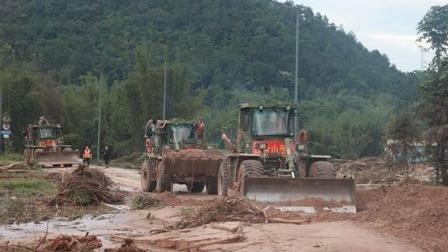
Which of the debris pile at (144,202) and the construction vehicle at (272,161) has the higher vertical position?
the construction vehicle at (272,161)

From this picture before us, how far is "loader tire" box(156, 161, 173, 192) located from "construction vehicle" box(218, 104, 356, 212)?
2410 mm

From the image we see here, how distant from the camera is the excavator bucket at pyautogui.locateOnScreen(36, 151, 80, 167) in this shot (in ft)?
147

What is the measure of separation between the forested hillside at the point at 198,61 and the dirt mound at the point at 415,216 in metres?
52.5

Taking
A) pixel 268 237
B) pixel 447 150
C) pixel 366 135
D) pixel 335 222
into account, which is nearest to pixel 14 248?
pixel 268 237

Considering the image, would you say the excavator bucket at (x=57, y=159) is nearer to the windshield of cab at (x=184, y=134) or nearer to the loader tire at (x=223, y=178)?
the windshield of cab at (x=184, y=134)

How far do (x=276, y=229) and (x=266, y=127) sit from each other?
7.43 m

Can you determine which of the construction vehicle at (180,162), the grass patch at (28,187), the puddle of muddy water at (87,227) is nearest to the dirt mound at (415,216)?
the puddle of muddy water at (87,227)

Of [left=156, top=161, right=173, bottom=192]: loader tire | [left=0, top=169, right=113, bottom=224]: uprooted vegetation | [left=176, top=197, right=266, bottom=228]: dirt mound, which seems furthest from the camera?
[left=156, top=161, right=173, bottom=192]: loader tire

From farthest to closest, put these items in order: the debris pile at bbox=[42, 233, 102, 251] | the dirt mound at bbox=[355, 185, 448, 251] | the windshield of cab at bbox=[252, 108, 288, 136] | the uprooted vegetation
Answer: the windshield of cab at bbox=[252, 108, 288, 136], the uprooted vegetation, the dirt mound at bbox=[355, 185, 448, 251], the debris pile at bbox=[42, 233, 102, 251]

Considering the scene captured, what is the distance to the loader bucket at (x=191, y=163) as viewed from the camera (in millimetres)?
24219

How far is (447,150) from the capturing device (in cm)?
2711

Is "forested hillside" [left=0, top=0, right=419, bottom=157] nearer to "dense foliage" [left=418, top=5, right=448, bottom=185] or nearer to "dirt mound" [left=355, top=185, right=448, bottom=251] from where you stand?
"dense foliage" [left=418, top=5, right=448, bottom=185]

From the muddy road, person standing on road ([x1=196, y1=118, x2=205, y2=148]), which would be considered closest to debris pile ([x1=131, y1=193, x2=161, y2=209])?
the muddy road

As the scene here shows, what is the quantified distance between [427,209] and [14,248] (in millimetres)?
8201
